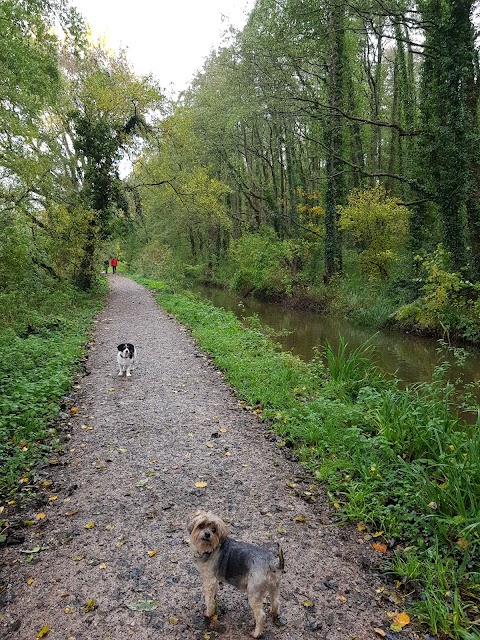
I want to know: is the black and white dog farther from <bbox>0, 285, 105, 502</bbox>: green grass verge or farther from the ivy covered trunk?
the ivy covered trunk

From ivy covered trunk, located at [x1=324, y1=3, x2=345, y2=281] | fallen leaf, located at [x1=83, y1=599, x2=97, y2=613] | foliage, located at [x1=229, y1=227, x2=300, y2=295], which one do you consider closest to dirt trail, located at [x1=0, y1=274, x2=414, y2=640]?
fallen leaf, located at [x1=83, y1=599, x2=97, y2=613]

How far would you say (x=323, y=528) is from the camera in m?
3.97

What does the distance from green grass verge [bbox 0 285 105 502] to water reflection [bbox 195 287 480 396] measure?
18.7 ft

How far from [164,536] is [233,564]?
122 centimetres

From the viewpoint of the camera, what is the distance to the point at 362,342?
47.6ft

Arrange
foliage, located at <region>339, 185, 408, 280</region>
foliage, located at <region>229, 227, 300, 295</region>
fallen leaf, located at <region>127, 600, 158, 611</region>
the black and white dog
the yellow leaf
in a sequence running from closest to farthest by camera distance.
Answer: the yellow leaf
fallen leaf, located at <region>127, 600, 158, 611</region>
the black and white dog
foliage, located at <region>339, 185, 408, 280</region>
foliage, located at <region>229, 227, 300, 295</region>

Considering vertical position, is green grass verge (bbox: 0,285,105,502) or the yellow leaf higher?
green grass verge (bbox: 0,285,105,502)

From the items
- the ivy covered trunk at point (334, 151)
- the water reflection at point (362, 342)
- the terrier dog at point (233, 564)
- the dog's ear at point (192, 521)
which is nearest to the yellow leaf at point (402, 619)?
the terrier dog at point (233, 564)

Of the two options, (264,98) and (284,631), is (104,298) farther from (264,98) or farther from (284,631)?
(284,631)

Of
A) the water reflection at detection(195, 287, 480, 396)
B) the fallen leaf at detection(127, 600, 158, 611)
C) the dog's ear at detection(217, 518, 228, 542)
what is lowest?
the water reflection at detection(195, 287, 480, 396)

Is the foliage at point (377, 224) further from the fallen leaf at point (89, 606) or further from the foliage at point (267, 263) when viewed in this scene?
the fallen leaf at point (89, 606)

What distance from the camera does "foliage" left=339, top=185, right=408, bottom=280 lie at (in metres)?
18.6

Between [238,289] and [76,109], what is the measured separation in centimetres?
1413

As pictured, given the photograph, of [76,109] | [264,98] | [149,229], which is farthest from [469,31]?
[149,229]
